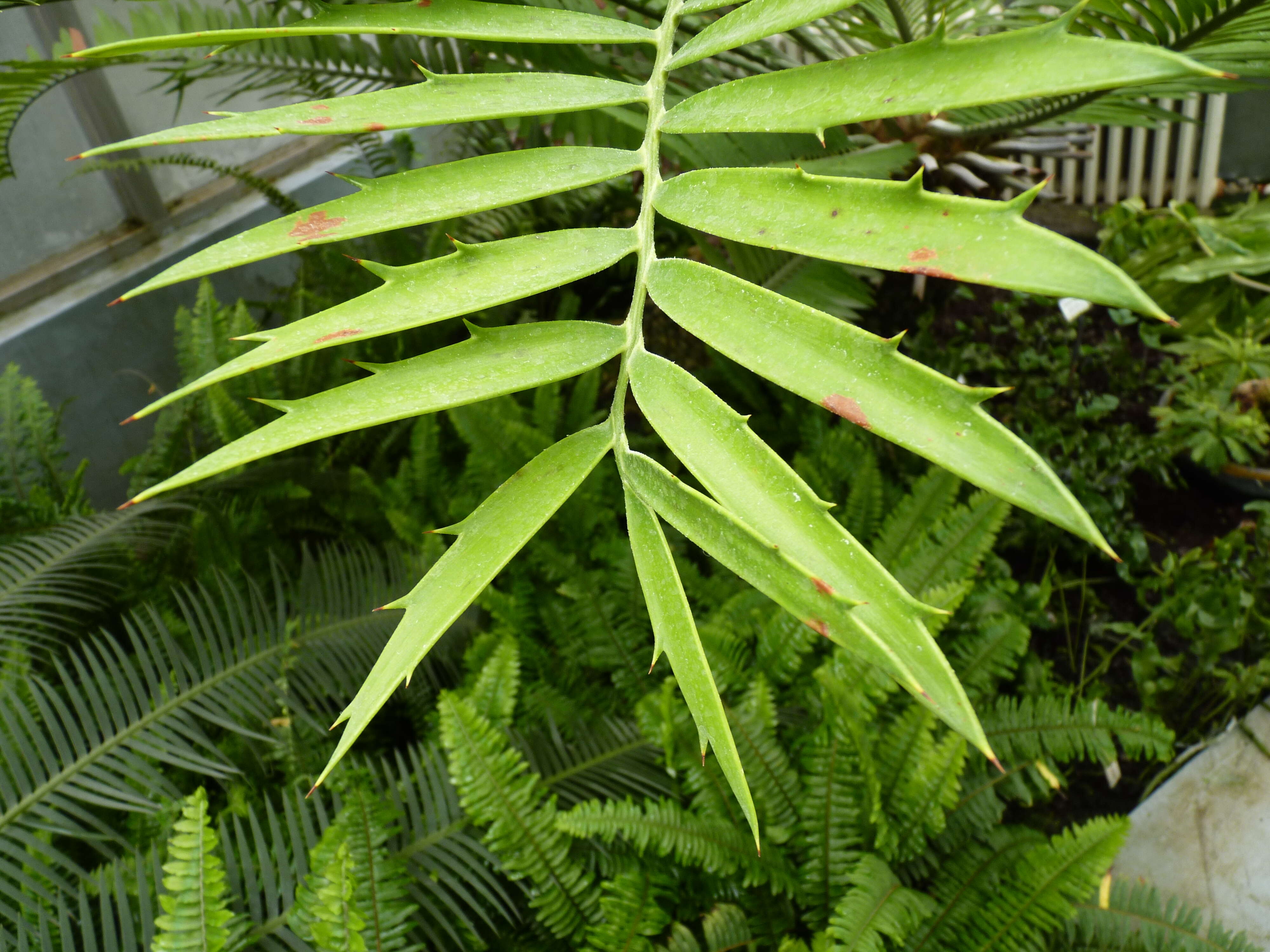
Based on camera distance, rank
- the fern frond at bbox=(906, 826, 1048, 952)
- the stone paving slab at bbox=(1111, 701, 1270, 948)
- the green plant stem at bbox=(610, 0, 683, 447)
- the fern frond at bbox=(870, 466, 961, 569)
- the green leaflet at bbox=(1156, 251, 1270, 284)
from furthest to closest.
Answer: the green leaflet at bbox=(1156, 251, 1270, 284) → the fern frond at bbox=(870, 466, 961, 569) → the stone paving slab at bbox=(1111, 701, 1270, 948) → the fern frond at bbox=(906, 826, 1048, 952) → the green plant stem at bbox=(610, 0, 683, 447)

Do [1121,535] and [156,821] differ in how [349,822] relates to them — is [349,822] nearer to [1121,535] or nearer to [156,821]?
[156,821]

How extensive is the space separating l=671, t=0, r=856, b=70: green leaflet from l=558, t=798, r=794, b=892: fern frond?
0.86 m

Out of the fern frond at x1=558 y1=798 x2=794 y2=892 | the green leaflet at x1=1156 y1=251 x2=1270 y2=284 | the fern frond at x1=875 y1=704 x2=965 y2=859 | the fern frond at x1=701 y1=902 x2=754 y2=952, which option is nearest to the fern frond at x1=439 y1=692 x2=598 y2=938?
the fern frond at x1=558 y1=798 x2=794 y2=892

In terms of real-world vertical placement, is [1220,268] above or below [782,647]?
above

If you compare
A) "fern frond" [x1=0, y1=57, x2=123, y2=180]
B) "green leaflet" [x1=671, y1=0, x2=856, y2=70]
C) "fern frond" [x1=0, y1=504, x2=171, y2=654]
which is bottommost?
"fern frond" [x1=0, y1=504, x2=171, y2=654]

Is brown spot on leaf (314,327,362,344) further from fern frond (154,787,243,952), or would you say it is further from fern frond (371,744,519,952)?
fern frond (371,744,519,952)

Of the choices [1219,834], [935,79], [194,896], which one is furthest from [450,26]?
[1219,834]

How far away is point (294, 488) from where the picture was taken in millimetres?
1507

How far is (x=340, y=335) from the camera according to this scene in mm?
361

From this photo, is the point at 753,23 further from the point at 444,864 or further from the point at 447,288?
the point at 444,864

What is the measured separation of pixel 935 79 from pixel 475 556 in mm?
288

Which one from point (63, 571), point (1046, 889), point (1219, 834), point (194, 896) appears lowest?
point (1219, 834)

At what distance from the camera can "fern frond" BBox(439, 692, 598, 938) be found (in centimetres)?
99

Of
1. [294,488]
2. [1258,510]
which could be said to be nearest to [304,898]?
[294,488]
